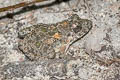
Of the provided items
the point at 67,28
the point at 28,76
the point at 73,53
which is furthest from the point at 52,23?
the point at 28,76

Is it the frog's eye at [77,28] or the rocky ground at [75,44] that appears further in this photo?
the frog's eye at [77,28]

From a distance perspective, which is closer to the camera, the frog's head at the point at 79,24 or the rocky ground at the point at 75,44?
the rocky ground at the point at 75,44

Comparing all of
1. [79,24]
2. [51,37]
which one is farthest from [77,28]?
[51,37]

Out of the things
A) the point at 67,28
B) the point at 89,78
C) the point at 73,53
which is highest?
the point at 67,28

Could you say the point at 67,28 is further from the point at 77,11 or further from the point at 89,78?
the point at 89,78

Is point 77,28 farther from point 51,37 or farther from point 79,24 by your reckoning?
point 51,37
